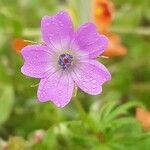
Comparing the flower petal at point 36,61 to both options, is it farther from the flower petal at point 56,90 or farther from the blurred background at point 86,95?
the blurred background at point 86,95

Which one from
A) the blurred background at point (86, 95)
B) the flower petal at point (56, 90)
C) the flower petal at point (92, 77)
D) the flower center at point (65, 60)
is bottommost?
the flower petal at point (56, 90)

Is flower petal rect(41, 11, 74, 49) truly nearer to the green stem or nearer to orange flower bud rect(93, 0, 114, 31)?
the green stem

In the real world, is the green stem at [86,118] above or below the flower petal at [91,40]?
below

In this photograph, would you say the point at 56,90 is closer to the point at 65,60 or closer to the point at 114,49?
the point at 65,60

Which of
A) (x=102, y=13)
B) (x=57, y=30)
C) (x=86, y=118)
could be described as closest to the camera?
(x=57, y=30)

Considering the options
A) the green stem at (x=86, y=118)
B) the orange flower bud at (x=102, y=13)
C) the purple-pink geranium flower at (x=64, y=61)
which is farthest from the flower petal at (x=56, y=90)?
the orange flower bud at (x=102, y=13)

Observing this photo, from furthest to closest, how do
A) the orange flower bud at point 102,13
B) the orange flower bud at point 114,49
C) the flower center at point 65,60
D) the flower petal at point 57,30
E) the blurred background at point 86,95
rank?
the orange flower bud at point 114,49 → the orange flower bud at point 102,13 → the blurred background at point 86,95 → the flower center at point 65,60 → the flower petal at point 57,30

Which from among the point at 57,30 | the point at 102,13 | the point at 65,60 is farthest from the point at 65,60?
the point at 102,13
